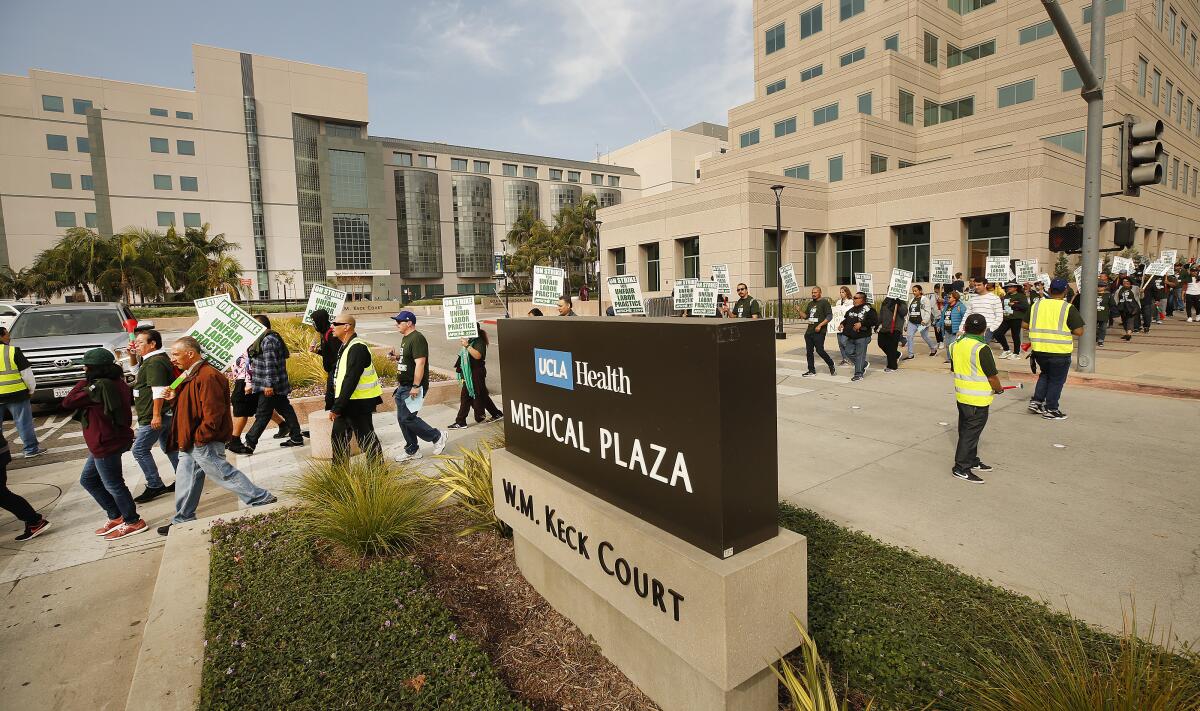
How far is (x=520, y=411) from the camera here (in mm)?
4062

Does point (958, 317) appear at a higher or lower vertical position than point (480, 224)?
lower

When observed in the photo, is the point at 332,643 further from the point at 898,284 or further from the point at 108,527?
the point at 898,284

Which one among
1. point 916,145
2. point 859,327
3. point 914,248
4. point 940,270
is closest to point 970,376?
point 859,327

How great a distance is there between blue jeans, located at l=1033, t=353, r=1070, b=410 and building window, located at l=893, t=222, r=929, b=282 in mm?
24579

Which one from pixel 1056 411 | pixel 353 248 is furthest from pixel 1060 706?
pixel 353 248

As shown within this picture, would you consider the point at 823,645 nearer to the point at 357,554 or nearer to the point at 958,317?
the point at 357,554

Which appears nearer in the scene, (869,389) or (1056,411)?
(1056,411)

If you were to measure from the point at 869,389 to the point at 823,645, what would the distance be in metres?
9.00

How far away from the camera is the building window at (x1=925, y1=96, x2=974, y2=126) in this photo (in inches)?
1535

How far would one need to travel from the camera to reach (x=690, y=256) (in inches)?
1428

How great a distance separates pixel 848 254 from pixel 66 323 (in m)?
35.4

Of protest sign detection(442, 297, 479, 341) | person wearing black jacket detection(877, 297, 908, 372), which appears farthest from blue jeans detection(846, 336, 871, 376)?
protest sign detection(442, 297, 479, 341)

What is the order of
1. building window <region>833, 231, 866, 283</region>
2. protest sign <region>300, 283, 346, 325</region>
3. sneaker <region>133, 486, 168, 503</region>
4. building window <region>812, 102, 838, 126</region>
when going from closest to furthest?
1. sneaker <region>133, 486, 168, 503</region>
2. protest sign <region>300, 283, 346, 325</region>
3. building window <region>833, 231, 866, 283</region>
4. building window <region>812, 102, 838, 126</region>

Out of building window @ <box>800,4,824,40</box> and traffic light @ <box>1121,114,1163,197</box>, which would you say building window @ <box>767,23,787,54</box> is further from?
traffic light @ <box>1121,114,1163,197</box>
